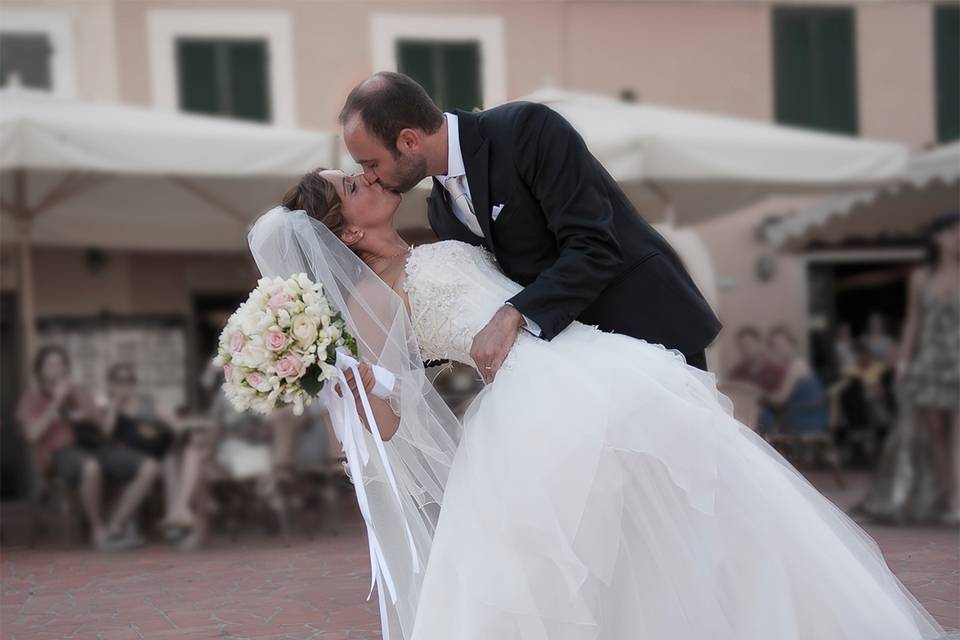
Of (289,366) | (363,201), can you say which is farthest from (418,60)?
(289,366)

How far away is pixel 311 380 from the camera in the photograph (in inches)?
134

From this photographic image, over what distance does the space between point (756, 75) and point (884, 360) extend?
3.74m

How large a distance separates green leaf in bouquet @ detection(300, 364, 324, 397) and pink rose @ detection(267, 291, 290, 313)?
19 cm

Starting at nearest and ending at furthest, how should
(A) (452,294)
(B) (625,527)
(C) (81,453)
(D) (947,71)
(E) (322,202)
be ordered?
1. (B) (625,527)
2. (A) (452,294)
3. (E) (322,202)
4. (C) (81,453)
5. (D) (947,71)

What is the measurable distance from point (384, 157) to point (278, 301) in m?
0.51

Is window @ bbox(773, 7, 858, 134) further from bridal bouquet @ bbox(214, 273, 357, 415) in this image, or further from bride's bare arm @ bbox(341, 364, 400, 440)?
bridal bouquet @ bbox(214, 273, 357, 415)

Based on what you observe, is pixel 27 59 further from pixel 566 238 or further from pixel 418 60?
pixel 566 238

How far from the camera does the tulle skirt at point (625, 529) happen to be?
314cm

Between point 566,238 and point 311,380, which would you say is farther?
point 311,380

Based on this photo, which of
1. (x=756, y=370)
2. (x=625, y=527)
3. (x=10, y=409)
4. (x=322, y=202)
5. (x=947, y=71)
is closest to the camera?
(x=625, y=527)

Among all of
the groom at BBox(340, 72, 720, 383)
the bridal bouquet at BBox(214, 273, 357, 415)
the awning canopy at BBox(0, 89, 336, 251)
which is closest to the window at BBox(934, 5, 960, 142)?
the awning canopy at BBox(0, 89, 336, 251)

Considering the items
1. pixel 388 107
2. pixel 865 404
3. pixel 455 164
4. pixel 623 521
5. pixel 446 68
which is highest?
pixel 446 68

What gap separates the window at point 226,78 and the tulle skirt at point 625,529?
32.1 feet

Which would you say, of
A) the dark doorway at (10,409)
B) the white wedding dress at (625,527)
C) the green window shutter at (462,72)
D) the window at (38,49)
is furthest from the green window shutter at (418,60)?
the white wedding dress at (625,527)
